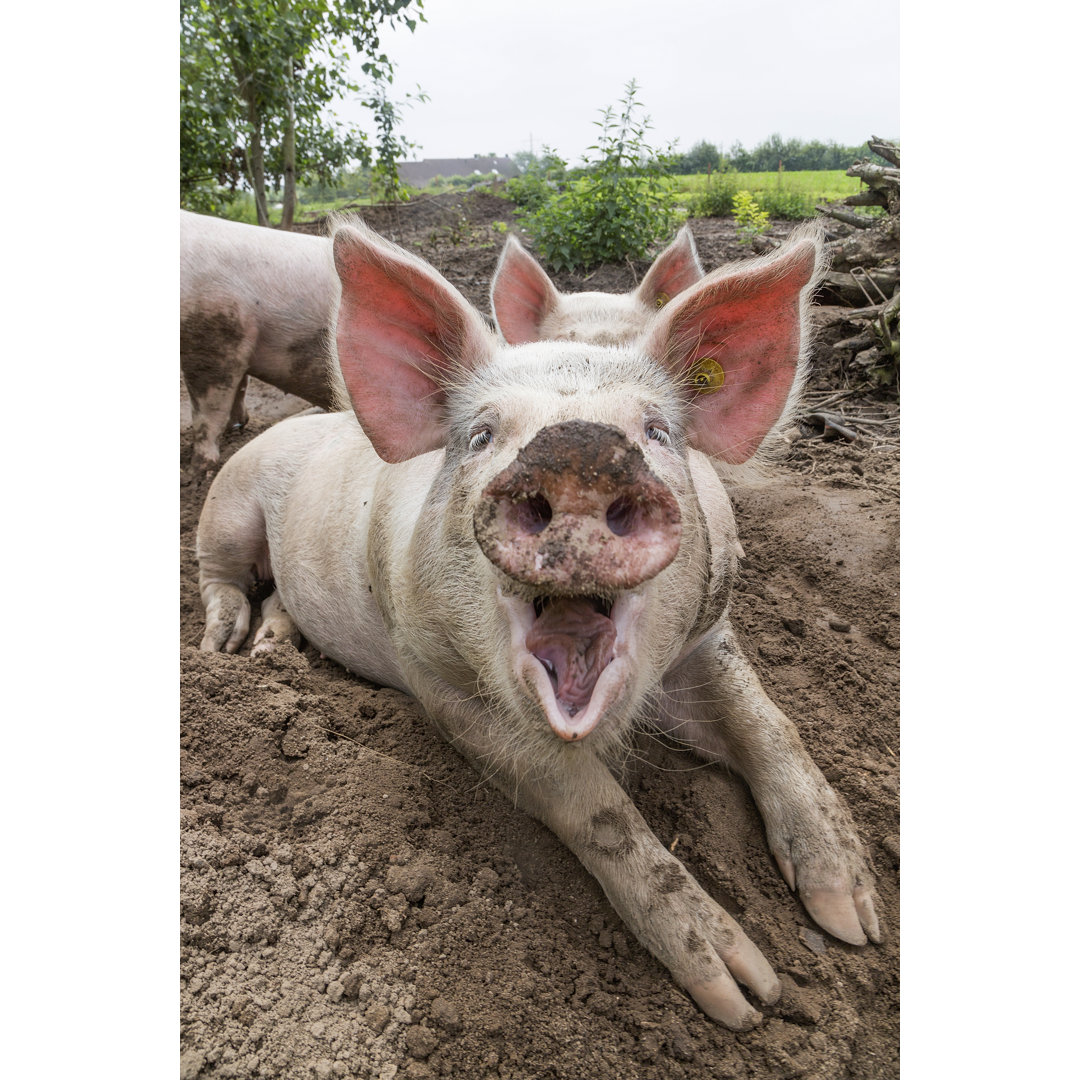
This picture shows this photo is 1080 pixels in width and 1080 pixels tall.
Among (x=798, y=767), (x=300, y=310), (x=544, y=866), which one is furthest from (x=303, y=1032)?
(x=300, y=310)

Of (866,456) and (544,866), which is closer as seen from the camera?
(544,866)

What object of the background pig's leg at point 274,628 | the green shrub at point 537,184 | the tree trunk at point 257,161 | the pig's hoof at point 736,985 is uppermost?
the green shrub at point 537,184

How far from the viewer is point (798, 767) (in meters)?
2.21

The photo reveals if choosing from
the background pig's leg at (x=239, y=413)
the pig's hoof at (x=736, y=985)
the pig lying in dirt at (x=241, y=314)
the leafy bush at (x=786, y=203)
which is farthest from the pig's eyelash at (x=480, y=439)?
the background pig's leg at (x=239, y=413)

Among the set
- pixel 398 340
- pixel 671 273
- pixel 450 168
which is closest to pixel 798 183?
pixel 671 273

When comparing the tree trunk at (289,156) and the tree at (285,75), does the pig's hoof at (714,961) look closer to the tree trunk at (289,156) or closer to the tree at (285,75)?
the tree at (285,75)

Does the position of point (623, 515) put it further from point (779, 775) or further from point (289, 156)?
point (289, 156)

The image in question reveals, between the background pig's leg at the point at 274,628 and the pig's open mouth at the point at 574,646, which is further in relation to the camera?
the background pig's leg at the point at 274,628

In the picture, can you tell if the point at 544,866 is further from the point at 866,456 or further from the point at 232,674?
the point at 866,456

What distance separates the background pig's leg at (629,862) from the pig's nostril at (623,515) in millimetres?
624

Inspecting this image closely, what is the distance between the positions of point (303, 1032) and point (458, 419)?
139 cm

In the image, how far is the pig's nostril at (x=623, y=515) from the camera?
1280mm

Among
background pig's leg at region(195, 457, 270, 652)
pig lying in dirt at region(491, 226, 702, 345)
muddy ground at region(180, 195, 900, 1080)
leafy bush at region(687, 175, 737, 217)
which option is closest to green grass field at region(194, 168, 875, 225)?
leafy bush at region(687, 175, 737, 217)

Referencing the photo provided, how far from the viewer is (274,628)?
3.33 meters
